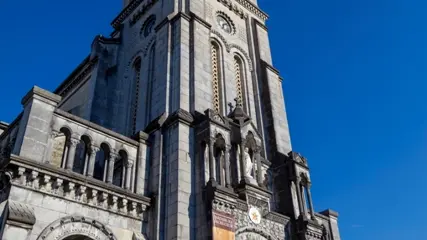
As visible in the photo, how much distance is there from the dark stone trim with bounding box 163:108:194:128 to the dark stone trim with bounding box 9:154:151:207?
353cm

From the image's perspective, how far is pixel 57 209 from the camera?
14453 mm

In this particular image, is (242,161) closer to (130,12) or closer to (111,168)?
Answer: (111,168)

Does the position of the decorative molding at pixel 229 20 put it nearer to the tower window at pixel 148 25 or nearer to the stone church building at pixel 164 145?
the stone church building at pixel 164 145

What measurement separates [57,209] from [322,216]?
1551 centimetres

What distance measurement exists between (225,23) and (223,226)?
15.0m

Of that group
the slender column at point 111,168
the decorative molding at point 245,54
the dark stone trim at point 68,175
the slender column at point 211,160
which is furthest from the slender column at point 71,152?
the decorative molding at point 245,54

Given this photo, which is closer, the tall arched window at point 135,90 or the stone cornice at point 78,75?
the tall arched window at point 135,90

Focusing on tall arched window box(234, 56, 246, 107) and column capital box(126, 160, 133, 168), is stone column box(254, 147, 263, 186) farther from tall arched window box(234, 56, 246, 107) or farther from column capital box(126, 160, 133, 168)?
column capital box(126, 160, 133, 168)

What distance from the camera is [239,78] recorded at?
2609 cm

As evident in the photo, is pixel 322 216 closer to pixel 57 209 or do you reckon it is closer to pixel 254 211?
pixel 254 211

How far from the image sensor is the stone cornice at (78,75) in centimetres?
2659

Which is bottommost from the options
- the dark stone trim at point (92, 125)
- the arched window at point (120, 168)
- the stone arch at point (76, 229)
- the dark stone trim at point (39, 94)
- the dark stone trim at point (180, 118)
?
the stone arch at point (76, 229)

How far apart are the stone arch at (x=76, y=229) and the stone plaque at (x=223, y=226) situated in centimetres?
367

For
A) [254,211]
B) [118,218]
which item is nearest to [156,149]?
[118,218]
